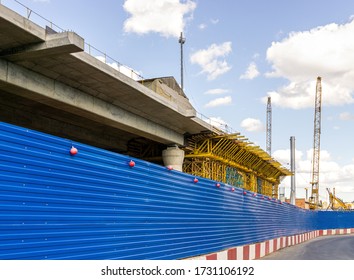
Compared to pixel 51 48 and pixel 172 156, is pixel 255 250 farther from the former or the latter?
pixel 172 156

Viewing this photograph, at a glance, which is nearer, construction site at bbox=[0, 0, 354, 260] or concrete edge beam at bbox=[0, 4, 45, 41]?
construction site at bbox=[0, 0, 354, 260]

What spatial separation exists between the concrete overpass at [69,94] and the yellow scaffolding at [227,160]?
5.93m

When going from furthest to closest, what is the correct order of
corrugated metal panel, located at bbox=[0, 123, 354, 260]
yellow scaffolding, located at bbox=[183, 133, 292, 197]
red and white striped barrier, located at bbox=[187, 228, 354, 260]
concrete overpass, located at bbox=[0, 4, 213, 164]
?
yellow scaffolding, located at bbox=[183, 133, 292, 197] → concrete overpass, located at bbox=[0, 4, 213, 164] → red and white striped barrier, located at bbox=[187, 228, 354, 260] → corrugated metal panel, located at bbox=[0, 123, 354, 260]

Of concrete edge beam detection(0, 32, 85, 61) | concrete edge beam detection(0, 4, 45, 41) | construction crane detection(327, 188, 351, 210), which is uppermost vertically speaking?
concrete edge beam detection(0, 4, 45, 41)

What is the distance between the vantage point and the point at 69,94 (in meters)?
23.0

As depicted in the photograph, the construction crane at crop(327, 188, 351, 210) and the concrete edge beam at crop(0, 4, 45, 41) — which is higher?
the concrete edge beam at crop(0, 4, 45, 41)

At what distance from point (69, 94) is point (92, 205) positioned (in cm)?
1726

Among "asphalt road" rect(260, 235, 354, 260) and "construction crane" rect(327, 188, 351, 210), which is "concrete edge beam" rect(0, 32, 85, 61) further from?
"construction crane" rect(327, 188, 351, 210)

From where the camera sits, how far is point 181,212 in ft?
32.5

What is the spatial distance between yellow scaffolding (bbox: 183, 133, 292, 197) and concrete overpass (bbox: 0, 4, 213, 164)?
5933 mm

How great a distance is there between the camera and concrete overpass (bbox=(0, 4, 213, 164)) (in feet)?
59.7

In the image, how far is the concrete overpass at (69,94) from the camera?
18203 mm

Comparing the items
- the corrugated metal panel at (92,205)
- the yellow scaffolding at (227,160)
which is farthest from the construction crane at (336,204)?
the corrugated metal panel at (92,205)

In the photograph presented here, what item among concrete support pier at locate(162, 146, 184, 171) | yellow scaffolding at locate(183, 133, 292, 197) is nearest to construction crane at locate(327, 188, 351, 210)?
yellow scaffolding at locate(183, 133, 292, 197)
